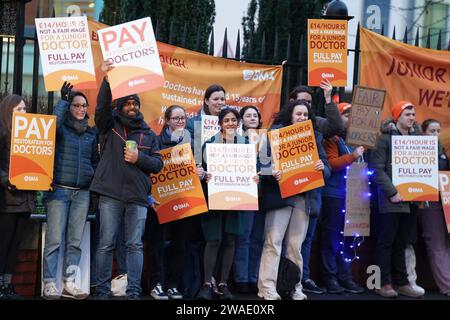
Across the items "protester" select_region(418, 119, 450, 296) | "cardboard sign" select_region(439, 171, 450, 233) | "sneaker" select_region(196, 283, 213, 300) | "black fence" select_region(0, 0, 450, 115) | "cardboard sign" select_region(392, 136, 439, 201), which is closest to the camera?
"sneaker" select_region(196, 283, 213, 300)

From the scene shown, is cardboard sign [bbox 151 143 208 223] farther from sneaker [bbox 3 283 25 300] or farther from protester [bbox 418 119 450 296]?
protester [bbox 418 119 450 296]

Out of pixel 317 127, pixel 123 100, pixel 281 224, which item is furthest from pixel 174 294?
pixel 317 127

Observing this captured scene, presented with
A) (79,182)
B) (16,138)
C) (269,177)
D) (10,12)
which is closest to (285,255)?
(269,177)

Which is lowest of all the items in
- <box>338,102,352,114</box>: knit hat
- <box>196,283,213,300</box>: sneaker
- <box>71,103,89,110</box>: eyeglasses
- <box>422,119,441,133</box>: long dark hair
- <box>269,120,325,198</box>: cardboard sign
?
<box>196,283,213,300</box>: sneaker

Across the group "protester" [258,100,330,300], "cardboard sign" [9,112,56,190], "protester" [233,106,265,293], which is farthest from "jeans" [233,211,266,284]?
"cardboard sign" [9,112,56,190]

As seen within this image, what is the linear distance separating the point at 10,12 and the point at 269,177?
3144 millimetres

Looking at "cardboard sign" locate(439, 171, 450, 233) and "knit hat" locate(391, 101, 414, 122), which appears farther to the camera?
"cardboard sign" locate(439, 171, 450, 233)

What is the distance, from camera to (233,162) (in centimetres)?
963

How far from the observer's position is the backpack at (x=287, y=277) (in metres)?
9.85

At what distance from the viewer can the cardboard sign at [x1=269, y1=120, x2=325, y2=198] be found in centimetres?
982

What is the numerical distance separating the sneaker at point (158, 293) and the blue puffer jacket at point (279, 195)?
4.36ft

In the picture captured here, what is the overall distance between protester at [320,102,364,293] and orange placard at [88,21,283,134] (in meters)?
1.03
